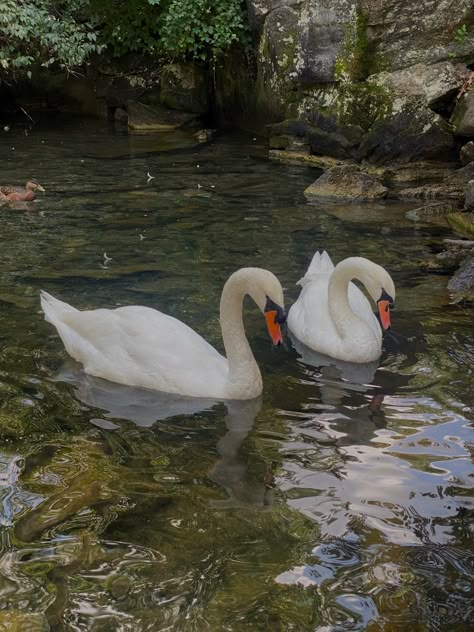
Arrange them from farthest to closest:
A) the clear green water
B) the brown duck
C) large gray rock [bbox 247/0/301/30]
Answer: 1. large gray rock [bbox 247/0/301/30]
2. the brown duck
3. the clear green water

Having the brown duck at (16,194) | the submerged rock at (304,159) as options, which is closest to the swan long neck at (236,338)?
the brown duck at (16,194)

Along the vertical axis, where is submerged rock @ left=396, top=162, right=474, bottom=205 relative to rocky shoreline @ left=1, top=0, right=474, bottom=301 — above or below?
below

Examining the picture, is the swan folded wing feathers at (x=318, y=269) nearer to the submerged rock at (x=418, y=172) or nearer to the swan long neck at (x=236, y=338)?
the swan long neck at (x=236, y=338)

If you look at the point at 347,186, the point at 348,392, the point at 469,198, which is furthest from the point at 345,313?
the point at 347,186

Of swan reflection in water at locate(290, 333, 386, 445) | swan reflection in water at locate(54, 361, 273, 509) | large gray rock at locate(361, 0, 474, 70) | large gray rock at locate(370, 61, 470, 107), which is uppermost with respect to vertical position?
large gray rock at locate(361, 0, 474, 70)

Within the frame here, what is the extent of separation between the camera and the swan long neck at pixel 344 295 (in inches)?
249

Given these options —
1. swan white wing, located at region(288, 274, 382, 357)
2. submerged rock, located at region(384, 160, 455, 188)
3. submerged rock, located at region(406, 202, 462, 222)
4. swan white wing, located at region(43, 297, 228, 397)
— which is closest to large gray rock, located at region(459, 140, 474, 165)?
submerged rock, located at region(384, 160, 455, 188)

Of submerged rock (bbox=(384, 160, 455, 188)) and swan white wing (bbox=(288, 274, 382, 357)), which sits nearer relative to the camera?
swan white wing (bbox=(288, 274, 382, 357))

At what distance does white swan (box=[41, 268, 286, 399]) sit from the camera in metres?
5.45

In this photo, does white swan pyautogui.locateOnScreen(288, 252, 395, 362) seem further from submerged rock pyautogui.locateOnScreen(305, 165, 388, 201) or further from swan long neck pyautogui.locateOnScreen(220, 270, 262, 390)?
submerged rock pyautogui.locateOnScreen(305, 165, 388, 201)

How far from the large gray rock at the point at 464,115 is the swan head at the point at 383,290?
6.99 metres

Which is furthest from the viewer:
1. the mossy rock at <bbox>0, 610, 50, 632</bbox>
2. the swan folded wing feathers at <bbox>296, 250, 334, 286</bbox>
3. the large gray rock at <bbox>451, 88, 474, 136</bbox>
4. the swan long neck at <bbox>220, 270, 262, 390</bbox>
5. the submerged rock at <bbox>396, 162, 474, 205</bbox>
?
the large gray rock at <bbox>451, 88, 474, 136</bbox>

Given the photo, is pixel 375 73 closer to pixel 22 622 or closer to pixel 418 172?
pixel 418 172

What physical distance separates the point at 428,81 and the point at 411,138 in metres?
0.97
